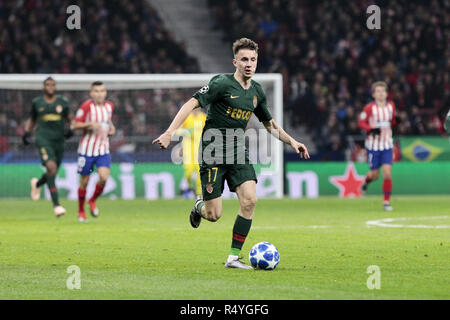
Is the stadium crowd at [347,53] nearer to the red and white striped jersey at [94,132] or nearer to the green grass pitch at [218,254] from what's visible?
the green grass pitch at [218,254]

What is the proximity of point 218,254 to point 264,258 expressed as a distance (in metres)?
1.62

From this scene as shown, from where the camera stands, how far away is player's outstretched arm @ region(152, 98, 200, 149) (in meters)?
7.96

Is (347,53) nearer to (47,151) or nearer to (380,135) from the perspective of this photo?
(380,135)

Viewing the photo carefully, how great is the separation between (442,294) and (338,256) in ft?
9.70

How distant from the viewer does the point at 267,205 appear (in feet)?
65.1

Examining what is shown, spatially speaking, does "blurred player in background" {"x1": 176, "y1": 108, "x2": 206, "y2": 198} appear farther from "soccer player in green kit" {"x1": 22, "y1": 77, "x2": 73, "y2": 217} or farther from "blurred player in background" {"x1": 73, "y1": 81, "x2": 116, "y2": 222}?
"blurred player in background" {"x1": 73, "y1": 81, "x2": 116, "y2": 222}

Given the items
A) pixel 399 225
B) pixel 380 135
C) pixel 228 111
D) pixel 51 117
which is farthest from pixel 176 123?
pixel 380 135

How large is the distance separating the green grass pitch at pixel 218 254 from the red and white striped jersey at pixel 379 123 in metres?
1.31

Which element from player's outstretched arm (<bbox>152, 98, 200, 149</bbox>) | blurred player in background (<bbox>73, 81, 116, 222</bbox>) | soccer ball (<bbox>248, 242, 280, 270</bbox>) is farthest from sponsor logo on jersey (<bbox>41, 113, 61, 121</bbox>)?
soccer ball (<bbox>248, 242, 280, 270</bbox>)

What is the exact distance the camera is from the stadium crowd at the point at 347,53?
27484 millimetres

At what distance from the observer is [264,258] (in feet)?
28.4

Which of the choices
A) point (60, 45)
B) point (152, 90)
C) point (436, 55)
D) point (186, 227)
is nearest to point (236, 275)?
point (186, 227)

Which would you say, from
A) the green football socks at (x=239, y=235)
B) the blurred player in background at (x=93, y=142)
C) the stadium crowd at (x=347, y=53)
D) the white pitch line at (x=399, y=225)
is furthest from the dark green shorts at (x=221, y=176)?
the stadium crowd at (x=347, y=53)
